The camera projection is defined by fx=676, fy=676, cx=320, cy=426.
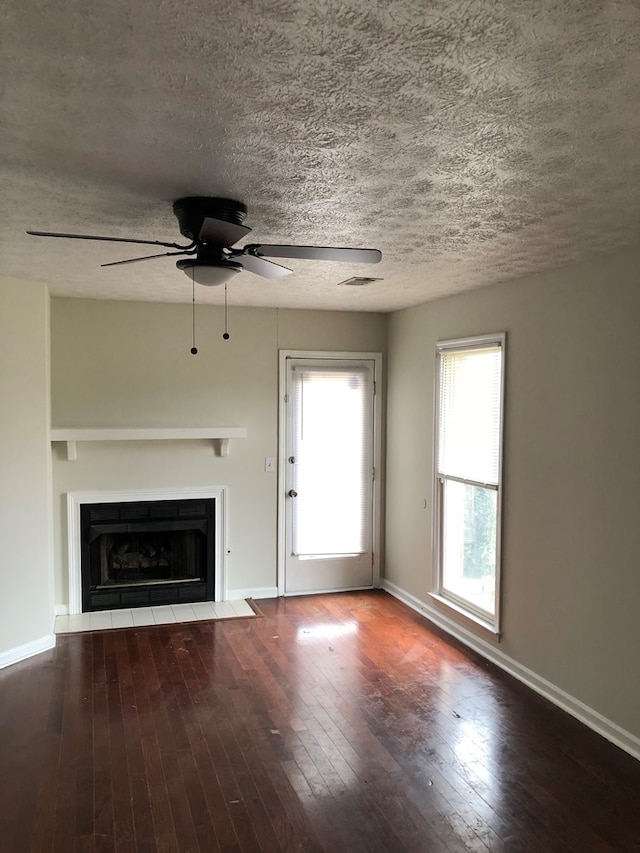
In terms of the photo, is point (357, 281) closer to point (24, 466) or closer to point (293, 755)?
point (24, 466)

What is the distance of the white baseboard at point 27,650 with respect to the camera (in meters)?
4.43

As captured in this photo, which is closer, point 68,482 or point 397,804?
point 397,804

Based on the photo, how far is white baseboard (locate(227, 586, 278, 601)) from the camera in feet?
19.2

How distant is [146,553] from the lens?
18.8 ft

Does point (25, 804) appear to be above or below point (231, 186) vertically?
below

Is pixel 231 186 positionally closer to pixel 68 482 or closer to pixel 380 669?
pixel 380 669

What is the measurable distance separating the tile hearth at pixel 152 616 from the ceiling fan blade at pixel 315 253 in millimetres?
3574

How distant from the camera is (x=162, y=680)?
4.24 metres

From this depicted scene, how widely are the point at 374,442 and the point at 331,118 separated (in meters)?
4.49

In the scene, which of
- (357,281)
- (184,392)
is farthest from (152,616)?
(357,281)

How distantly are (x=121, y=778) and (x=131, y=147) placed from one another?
2747 mm

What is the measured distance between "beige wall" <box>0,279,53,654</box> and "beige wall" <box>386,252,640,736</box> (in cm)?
299

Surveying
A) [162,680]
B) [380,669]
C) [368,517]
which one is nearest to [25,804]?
[162,680]

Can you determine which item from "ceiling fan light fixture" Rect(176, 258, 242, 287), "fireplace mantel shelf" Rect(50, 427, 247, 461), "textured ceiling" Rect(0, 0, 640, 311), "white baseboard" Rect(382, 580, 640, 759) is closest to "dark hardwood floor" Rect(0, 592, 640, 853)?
"white baseboard" Rect(382, 580, 640, 759)
